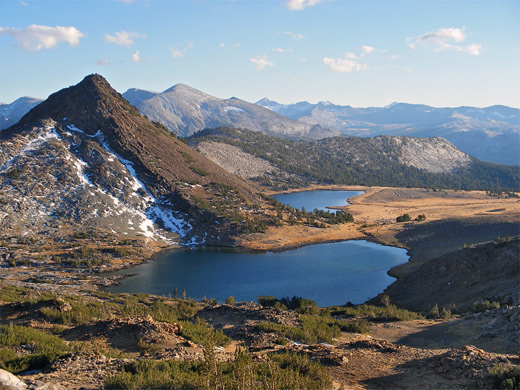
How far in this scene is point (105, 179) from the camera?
61.2 metres

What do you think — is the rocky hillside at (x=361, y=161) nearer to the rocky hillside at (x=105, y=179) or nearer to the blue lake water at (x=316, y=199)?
the blue lake water at (x=316, y=199)

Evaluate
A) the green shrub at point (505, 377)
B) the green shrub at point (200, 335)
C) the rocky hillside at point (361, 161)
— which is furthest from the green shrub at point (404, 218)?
the green shrub at point (505, 377)

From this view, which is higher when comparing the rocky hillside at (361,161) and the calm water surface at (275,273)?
the rocky hillside at (361,161)

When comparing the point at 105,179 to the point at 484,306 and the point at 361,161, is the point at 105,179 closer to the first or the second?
the point at 484,306

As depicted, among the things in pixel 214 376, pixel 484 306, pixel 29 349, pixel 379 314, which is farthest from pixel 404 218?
pixel 214 376

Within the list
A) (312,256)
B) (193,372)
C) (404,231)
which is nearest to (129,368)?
(193,372)

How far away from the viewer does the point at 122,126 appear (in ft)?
230

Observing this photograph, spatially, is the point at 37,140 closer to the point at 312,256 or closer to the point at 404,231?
the point at 312,256

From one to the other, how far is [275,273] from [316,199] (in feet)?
208

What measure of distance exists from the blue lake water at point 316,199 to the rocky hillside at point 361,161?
13346mm

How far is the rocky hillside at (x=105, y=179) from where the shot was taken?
180ft

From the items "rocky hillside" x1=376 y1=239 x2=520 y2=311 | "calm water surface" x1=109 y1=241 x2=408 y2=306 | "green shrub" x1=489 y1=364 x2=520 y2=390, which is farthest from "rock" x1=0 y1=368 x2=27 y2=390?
"calm water surface" x1=109 y1=241 x2=408 y2=306

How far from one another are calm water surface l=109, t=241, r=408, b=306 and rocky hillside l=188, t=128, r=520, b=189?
2820 inches

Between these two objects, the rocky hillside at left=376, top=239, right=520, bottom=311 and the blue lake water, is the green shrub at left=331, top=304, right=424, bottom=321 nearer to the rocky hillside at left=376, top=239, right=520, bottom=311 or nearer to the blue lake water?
the rocky hillside at left=376, top=239, right=520, bottom=311
